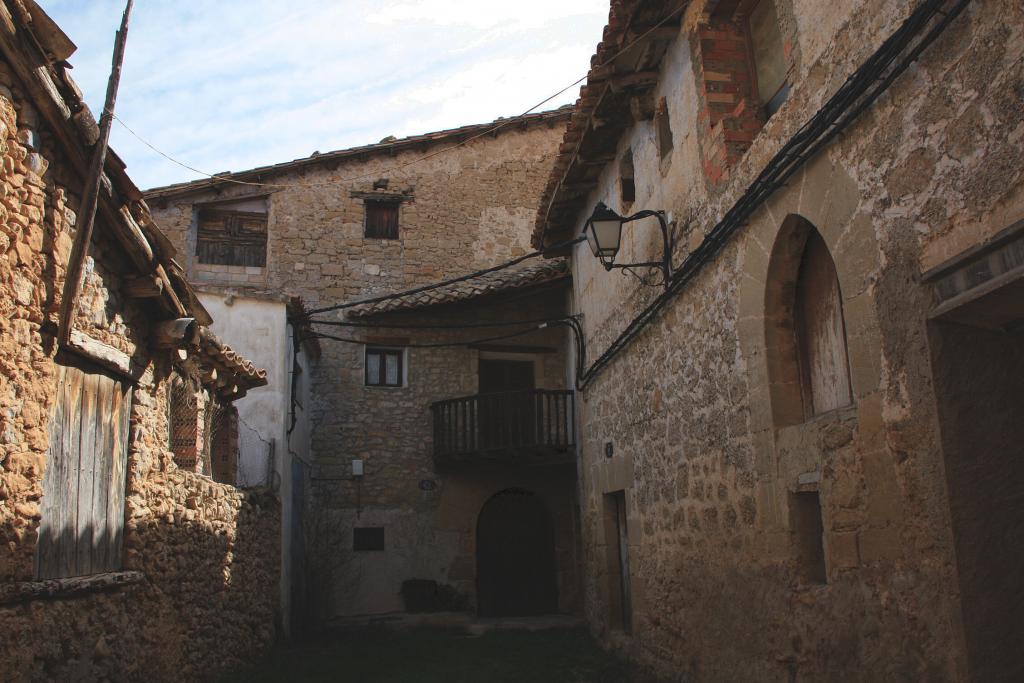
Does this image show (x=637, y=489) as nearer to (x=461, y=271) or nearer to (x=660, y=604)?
(x=660, y=604)

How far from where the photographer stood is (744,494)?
542 cm

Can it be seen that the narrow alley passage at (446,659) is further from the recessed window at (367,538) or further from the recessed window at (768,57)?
the recessed window at (768,57)

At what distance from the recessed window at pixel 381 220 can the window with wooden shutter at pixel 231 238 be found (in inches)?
65.9

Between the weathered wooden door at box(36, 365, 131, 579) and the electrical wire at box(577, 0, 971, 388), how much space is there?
3.97 m

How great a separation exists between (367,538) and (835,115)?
10.1m

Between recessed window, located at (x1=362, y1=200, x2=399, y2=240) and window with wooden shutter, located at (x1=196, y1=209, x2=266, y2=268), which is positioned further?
recessed window, located at (x1=362, y1=200, x2=399, y2=240)

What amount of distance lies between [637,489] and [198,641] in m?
3.86

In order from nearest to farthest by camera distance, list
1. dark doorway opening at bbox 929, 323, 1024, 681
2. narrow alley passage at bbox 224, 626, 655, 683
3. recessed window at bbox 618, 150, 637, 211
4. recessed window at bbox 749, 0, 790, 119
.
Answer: dark doorway opening at bbox 929, 323, 1024, 681 → recessed window at bbox 749, 0, 790, 119 → narrow alley passage at bbox 224, 626, 655, 683 → recessed window at bbox 618, 150, 637, 211

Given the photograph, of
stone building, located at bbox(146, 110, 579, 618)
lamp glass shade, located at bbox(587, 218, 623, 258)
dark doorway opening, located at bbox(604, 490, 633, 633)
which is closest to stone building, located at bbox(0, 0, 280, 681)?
lamp glass shade, located at bbox(587, 218, 623, 258)

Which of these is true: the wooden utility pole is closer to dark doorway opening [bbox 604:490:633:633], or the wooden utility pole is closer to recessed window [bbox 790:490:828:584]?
recessed window [bbox 790:490:828:584]

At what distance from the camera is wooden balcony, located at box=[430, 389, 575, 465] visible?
12156 mm

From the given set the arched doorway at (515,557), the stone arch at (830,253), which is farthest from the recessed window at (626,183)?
the arched doorway at (515,557)

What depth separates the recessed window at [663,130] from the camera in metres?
6.90

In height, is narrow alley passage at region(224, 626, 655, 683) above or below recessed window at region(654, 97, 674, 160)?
below
